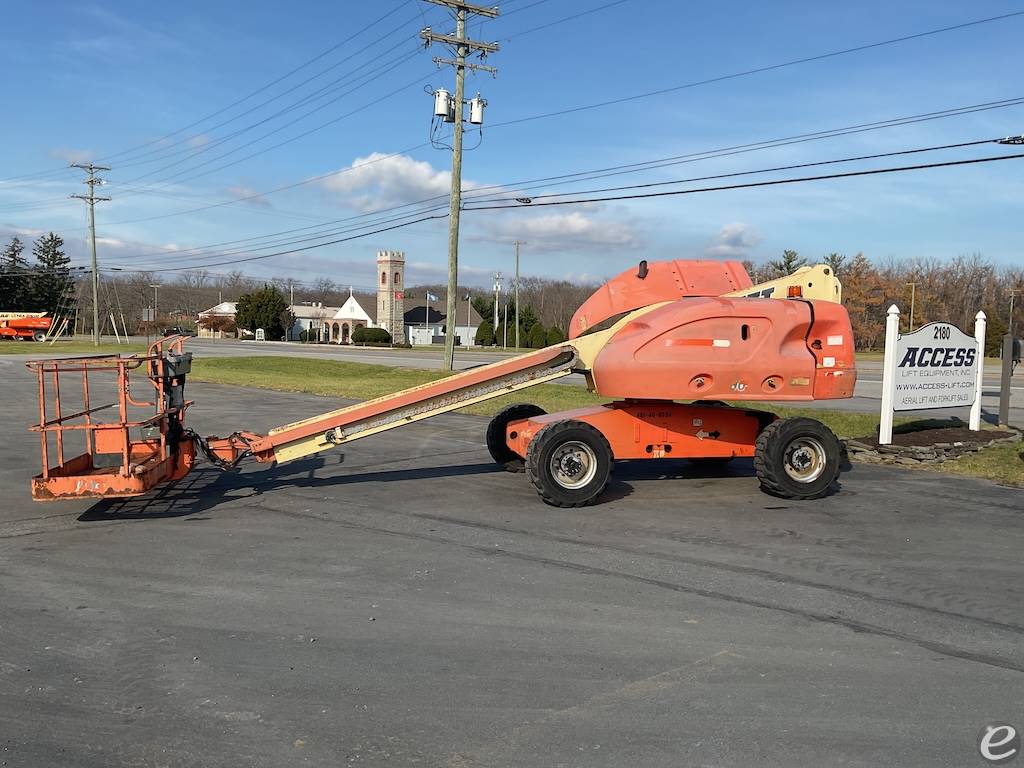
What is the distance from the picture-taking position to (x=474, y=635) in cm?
529

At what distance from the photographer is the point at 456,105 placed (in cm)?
3023

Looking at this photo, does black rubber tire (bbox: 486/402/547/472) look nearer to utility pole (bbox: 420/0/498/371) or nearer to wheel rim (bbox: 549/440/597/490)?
wheel rim (bbox: 549/440/597/490)

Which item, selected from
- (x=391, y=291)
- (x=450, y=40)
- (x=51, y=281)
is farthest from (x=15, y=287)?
(x=450, y=40)

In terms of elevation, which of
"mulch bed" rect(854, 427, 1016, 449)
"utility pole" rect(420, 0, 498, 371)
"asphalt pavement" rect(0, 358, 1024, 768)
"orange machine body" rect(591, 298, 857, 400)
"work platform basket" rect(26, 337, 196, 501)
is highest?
"utility pole" rect(420, 0, 498, 371)

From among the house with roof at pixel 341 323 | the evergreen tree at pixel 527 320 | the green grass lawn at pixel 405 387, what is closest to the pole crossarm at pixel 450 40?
the green grass lawn at pixel 405 387

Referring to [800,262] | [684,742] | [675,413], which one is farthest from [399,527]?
[800,262]

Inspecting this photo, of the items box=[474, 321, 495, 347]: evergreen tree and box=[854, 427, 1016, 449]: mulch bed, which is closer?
box=[854, 427, 1016, 449]: mulch bed

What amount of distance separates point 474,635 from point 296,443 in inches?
188

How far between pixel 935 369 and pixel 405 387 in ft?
52.9

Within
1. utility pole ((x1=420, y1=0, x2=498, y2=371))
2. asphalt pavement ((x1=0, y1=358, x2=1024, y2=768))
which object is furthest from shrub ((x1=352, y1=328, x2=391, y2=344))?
asphalt pavement ((x1=0, y1=358, x2=1024, y2=768))

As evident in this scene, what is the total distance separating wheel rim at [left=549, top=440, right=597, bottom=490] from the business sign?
5.78 m

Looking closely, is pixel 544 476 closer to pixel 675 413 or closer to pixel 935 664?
pixel 675 413

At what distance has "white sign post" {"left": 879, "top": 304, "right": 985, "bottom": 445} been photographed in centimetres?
1228

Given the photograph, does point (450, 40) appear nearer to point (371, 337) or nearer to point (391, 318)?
point (371, 337)
